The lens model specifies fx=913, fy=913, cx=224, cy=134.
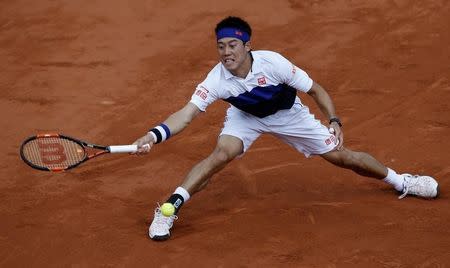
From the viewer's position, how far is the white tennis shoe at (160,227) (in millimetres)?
7285

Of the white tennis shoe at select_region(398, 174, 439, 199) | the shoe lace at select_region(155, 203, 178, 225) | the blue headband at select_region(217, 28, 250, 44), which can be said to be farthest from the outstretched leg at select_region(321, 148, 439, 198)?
the shoe lace at select_region(155, 203, 178, 225)

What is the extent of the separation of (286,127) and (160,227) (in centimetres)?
135

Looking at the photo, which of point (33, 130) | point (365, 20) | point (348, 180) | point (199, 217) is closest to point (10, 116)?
point (33, 130)

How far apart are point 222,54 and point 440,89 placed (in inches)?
142

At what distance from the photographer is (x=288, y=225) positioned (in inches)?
295

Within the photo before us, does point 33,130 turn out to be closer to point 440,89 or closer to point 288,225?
point 288,225

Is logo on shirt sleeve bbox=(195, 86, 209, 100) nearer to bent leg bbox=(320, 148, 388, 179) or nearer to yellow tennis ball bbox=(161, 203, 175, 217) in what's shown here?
yellow tennis ball bbox=(161, 203, 175, 217)

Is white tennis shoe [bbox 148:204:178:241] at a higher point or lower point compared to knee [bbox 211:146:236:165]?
lower

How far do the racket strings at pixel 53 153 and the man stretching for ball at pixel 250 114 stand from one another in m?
0.79

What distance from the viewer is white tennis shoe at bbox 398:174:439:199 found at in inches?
310

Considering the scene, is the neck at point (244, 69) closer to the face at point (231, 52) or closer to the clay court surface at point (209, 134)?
the face at point (231, 52)

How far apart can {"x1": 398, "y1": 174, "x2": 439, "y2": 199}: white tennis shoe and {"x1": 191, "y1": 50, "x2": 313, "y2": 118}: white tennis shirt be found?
4.19 feet

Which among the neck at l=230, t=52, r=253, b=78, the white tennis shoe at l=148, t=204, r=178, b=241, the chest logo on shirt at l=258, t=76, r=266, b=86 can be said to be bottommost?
the white tennis shoe at l=148, t=204, r=178, b=241

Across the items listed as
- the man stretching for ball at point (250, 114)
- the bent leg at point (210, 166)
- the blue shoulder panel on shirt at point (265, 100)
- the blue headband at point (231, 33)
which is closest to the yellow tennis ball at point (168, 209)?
the man stretching for ball at point (250, 114)
